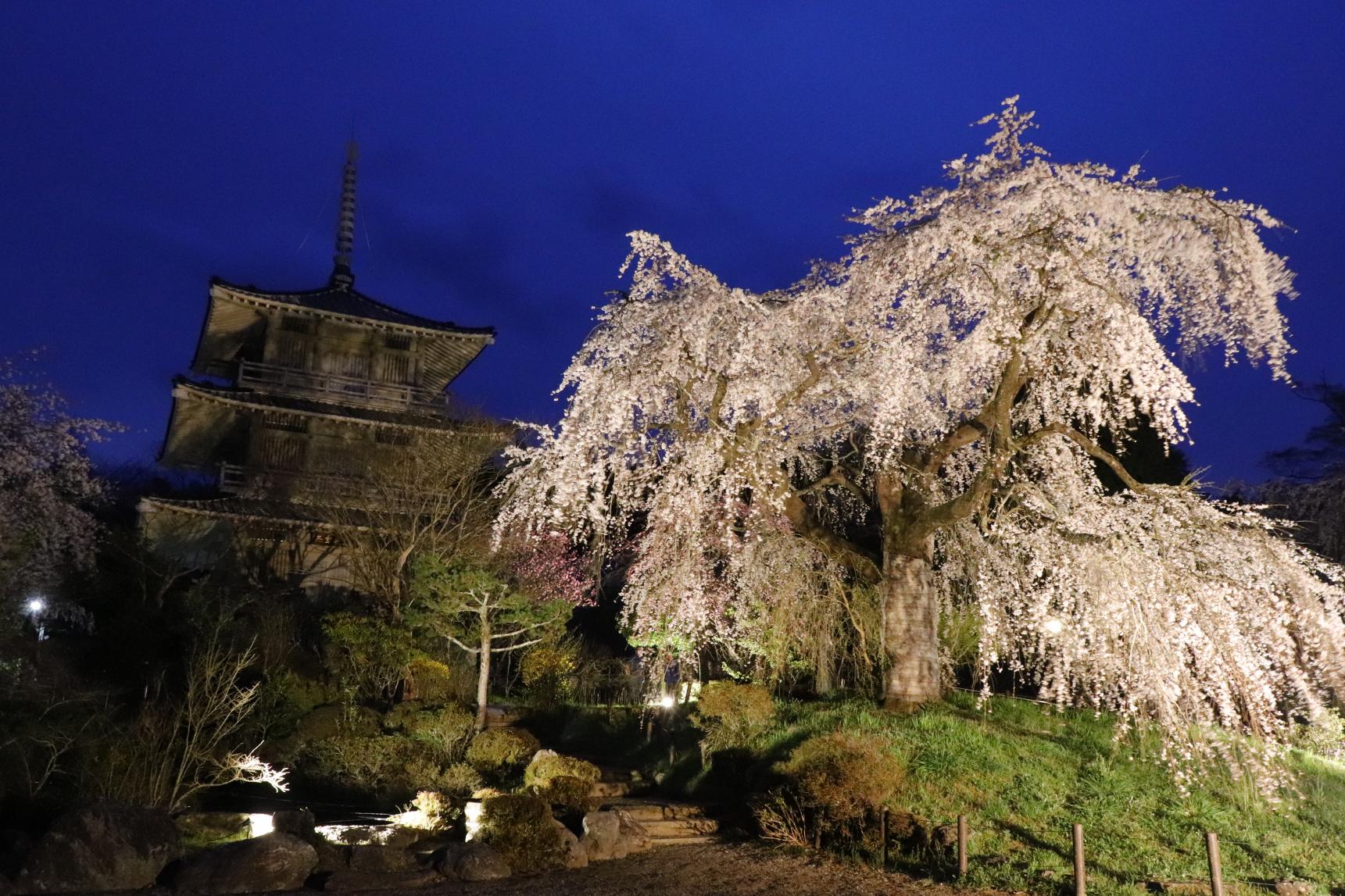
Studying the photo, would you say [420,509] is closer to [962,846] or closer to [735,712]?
[735,712]

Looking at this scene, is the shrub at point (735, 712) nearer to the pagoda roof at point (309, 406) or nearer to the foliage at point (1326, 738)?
the foliage at point (1326, 738)

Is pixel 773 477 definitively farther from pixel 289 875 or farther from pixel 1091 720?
pixel 289 875

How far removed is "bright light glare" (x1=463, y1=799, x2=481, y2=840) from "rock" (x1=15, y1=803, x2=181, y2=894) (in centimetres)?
257

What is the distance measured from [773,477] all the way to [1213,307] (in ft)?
14.4

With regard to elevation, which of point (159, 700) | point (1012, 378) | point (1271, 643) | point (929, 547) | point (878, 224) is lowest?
point (159, 700)

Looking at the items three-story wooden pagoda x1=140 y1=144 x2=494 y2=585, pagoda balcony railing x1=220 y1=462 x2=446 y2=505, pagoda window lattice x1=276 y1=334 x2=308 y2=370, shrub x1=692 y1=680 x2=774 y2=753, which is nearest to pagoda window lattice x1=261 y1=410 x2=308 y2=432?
three-story wooden pagoda x1=140 y1=144 x2=494 y2=585

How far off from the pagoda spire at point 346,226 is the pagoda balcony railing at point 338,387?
10.8ft

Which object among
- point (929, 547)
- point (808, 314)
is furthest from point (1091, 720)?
point (808, 314)

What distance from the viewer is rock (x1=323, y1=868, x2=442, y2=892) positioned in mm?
8008

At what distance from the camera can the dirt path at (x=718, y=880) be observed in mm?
7570

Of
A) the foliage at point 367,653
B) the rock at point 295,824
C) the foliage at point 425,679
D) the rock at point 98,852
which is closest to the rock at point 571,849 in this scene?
the rock at point 295,824

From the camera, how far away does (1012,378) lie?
965 centimetres

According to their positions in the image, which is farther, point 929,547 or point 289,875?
point 929,547

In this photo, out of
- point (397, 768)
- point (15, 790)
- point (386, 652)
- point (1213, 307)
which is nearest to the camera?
point (1213, 307)
